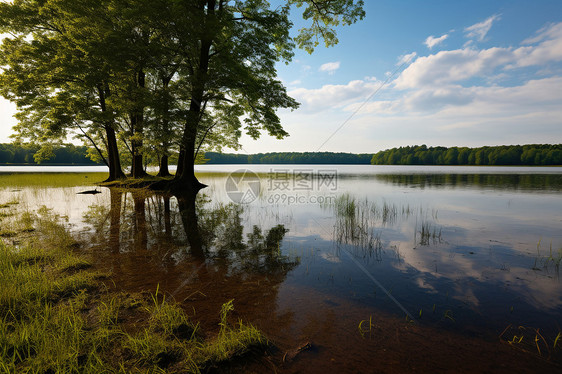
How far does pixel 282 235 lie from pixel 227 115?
1953cm

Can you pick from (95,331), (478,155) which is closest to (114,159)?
(95,331)

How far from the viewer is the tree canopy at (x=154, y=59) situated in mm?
15953

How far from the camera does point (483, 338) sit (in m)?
3.47

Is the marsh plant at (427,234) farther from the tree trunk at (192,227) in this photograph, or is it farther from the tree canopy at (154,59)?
the tree canopy at (154,59)

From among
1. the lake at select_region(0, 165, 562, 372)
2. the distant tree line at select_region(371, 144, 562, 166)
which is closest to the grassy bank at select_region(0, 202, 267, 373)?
the lake at select_region(0, 165, 562, 372)

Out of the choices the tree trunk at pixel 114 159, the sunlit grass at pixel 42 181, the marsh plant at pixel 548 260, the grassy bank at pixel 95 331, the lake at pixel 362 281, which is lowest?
the marsh plant at pixel 548 260

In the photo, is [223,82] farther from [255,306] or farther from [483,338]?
[483,338]

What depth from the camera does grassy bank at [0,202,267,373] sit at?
2.70 m

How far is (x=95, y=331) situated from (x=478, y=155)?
513 feet

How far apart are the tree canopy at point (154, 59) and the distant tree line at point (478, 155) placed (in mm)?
136332

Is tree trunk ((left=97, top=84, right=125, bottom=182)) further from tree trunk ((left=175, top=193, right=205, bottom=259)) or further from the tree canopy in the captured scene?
tree trunk ((left=175, top=193, right=205, bottom=259))

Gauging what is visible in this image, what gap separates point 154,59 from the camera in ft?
52.9

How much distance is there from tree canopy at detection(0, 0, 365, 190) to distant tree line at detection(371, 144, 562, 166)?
13633 cm

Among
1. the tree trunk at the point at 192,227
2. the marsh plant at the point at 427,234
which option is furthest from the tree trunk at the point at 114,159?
the marsh plant at the point at 427,234
